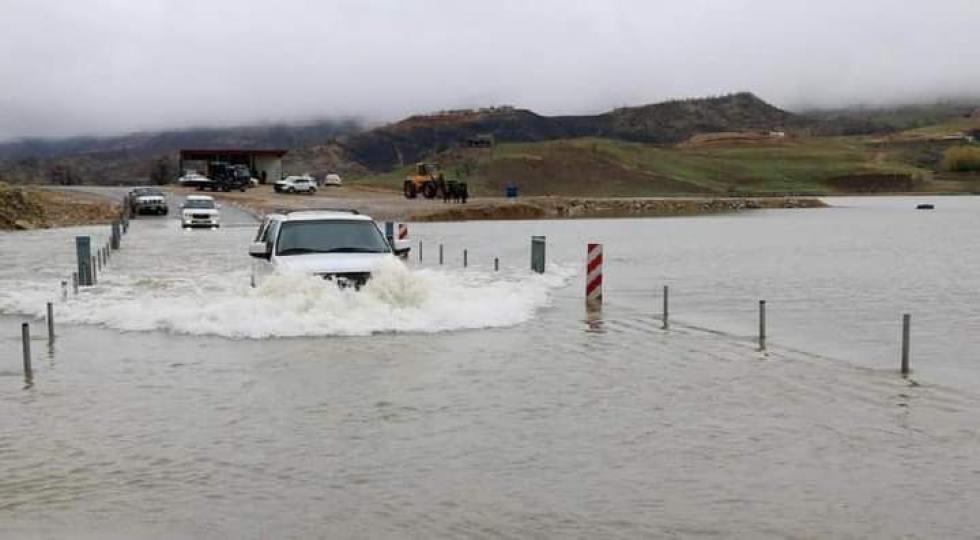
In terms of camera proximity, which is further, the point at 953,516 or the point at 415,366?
the point at 415,366

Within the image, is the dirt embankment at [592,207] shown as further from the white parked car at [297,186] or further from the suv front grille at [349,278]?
the suv front grille at [349,278]

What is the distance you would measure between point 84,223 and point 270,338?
47809 millimetres

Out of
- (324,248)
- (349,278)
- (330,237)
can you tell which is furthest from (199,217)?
(349,278)

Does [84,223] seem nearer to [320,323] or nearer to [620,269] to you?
[620,269]

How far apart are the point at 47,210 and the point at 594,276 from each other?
46.7 meters

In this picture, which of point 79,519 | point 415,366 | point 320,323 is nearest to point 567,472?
point 79,519

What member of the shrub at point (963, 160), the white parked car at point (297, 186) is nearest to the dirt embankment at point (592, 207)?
the white parked car at point (297, 186)

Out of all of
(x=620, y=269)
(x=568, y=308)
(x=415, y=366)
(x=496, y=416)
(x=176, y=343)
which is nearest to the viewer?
(x=496, y=416)

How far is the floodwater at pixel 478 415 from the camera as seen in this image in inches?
322

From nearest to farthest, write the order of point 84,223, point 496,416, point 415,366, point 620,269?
point 496,416, point 415,366, point 620,269, point 84,223

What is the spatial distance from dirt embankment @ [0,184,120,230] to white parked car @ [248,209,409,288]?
38922mm

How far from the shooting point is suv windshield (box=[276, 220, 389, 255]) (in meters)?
18.5

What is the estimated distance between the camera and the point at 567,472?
9211 mm

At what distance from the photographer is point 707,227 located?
63.5 meters
